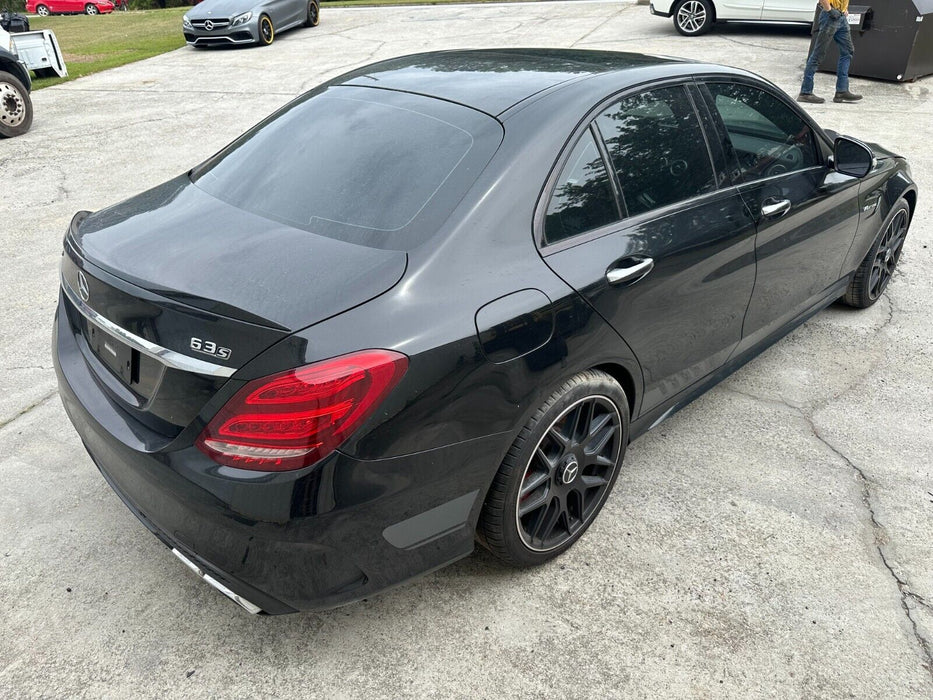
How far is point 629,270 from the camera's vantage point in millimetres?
2631

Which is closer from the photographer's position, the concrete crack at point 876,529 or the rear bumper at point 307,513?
the rear bumper at point 307,513

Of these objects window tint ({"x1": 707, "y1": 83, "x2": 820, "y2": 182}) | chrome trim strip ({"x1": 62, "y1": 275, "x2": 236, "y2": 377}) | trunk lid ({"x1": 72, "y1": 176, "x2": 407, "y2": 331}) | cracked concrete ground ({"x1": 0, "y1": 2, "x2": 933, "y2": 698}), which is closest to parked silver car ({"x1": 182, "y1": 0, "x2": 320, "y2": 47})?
cracked concrete ground ({"x1": 0, "y1": 2, "x2": 933, "y2": 698})

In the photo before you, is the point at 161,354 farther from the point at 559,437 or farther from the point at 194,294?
the point at 559,437

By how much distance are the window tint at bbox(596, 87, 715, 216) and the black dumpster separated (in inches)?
317

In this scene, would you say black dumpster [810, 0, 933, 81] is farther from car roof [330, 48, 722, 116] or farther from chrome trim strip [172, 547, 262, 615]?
chrome trim strip [172, 547, 262, 615]

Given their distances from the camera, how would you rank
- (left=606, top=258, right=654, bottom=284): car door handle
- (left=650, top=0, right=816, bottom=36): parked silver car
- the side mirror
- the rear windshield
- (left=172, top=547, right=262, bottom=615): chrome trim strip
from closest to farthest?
1. (left=172, top=547, right=262, bottom=615): chrome trim strip
2. the rear windshield
3. (left=606, top=258, right=654, bottom=284): car door handle
4. the side mirror
5. (left=650, top=0, right=816, bottom=36): parked silver car

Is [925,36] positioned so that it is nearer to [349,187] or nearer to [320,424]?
[349,187]

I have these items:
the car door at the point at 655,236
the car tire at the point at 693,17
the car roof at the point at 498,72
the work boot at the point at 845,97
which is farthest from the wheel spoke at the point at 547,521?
the car tire at the point at 693,17

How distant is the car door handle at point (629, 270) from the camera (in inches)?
102

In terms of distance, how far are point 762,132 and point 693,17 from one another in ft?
39.5

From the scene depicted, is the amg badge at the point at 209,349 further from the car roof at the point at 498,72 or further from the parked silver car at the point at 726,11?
the parked silver car at the point at 726,11

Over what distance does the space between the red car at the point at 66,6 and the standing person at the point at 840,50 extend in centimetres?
2818

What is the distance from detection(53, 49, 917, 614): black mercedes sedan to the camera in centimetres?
201

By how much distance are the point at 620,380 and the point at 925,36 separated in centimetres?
997
